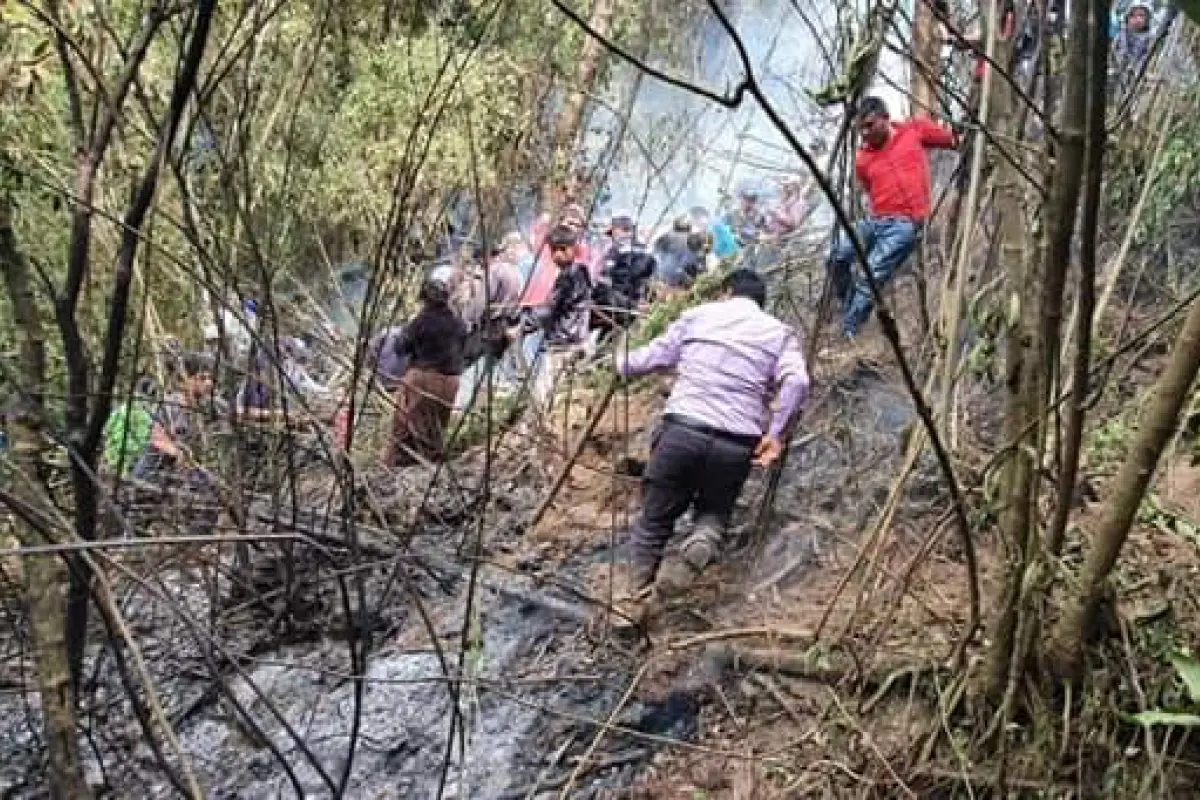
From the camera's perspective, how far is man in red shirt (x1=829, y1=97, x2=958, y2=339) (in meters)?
7.78

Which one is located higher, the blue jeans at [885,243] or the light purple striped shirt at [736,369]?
the blue jeans at [885,243]

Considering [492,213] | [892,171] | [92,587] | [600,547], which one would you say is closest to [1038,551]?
[92,587]

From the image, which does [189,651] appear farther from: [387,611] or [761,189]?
[761,189]

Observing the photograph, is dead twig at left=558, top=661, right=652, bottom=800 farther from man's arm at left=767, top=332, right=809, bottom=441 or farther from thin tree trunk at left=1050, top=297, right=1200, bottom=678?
thin tree trunk at left=1050, top=297, right=1200, bottom=678

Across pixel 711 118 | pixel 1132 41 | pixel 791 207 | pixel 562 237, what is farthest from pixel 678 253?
pixel 1132 41

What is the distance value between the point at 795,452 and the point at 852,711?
2.83 m

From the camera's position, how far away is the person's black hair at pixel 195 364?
609 cm

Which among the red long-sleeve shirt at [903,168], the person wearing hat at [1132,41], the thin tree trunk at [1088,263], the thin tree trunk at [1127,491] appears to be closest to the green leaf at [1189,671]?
the thin tree trunk at [1127,491]

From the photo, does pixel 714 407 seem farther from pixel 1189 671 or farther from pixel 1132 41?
pixel 1189 671

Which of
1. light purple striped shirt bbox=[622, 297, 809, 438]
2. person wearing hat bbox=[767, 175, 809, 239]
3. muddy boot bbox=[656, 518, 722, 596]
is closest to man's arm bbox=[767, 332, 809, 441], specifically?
light purple striped shirt bbox=[622, 297, 809, 438]

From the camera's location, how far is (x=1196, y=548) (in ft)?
14.8

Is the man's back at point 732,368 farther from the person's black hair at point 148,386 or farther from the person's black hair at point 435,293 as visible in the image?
the person's black hair at point 435,293

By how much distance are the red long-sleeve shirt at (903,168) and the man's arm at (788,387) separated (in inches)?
87.8

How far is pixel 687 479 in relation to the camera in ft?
19.5
